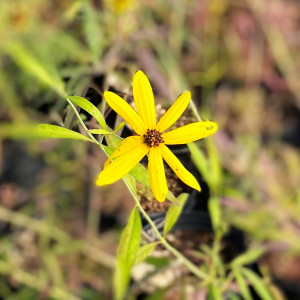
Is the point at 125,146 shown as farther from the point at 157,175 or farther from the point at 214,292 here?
the point at 214,292

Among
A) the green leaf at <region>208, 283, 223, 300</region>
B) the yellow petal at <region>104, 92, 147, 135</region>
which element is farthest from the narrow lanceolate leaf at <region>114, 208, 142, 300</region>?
the green leaf at <region>208, 283, 223, 300</region>

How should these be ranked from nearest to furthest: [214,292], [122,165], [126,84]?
[122,165], [214,292], [126,84]

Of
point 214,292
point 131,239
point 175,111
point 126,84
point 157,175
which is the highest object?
point 126,84

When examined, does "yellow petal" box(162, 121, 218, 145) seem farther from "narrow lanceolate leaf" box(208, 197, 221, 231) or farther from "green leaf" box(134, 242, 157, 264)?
"narrow lanceolate leaf" box(208, 197, 221, 231)

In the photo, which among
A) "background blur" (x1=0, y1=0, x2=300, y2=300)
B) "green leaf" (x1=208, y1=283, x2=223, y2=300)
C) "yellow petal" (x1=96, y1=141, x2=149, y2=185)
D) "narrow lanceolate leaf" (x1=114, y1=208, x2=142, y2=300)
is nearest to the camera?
"yellow petal" (x1=96, y1=141, x2=149, y2=185)

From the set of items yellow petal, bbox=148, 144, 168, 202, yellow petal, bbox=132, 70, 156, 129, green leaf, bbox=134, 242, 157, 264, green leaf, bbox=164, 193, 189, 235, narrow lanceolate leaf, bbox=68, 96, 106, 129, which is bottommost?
green leaf, bbox=134, 242, 157, 264

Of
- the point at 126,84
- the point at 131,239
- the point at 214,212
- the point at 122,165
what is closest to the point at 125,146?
the point at 122,165

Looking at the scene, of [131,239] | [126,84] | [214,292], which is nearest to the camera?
[131,239]

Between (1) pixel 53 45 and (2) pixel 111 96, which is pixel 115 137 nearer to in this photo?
(2) pixel 111 96

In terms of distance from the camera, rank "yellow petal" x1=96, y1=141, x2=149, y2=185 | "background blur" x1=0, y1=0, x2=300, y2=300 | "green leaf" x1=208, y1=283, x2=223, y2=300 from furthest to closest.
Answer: "background blur" x1=0, y1=0, x2=300, y2=300 → "green leaf" x1=208, y1=283, x2=223, y2=300 → "yellow petal" x1=96, y1=141, x2=149, y2=185

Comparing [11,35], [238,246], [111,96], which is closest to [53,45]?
[11,35]
